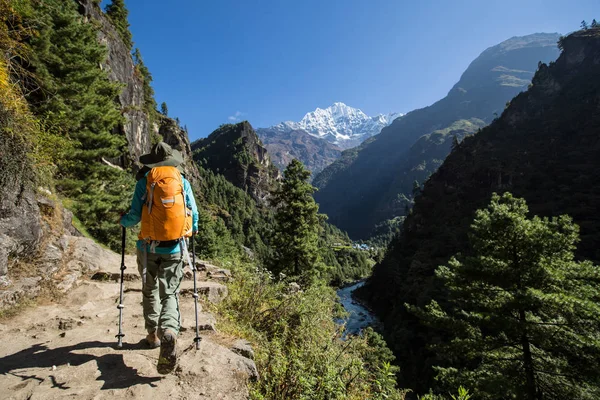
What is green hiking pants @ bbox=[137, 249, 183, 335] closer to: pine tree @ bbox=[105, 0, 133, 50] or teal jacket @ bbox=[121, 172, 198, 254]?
teal jacket @ bbox=[121, 172, 198, 254]

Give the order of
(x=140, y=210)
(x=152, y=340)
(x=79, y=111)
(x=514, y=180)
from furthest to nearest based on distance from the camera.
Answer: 1. (x=514, y=180)
2. (x=79, y=111)
3. (x=152, y=340)
4. (x=140, y=210)

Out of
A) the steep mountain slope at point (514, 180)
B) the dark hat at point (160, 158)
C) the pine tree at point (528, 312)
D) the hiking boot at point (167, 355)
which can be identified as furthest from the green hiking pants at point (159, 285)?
the steep mountain slope at point (514, 180)

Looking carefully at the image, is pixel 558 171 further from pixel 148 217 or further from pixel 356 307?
pixel 148 217

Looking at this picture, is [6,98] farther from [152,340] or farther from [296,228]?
[296,228]

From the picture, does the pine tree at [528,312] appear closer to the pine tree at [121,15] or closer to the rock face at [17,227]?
the rock face at [17,227]

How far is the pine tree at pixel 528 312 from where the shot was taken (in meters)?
8.50

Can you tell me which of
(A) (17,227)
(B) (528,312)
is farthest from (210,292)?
(B) (528,312)

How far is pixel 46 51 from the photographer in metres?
10.3

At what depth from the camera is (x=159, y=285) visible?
334 centimetres

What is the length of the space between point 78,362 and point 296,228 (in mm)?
14423

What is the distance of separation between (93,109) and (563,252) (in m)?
17.5

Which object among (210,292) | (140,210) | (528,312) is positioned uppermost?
(140,210)

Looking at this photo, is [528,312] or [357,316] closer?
[528,312]

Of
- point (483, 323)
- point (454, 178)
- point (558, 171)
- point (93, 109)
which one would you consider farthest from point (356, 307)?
point (93, 109)
